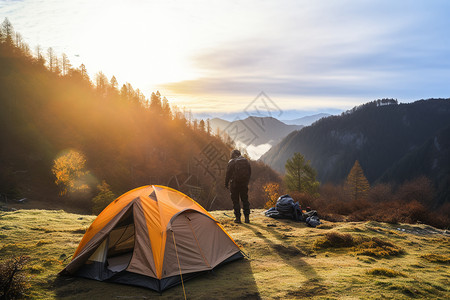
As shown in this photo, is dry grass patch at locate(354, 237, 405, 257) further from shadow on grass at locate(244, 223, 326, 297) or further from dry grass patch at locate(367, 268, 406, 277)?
shadow on grass at locate(244, 223, 326, 297)

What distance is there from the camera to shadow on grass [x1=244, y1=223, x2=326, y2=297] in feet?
23.4

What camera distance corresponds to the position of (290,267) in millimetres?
9094

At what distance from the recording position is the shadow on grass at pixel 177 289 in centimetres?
698

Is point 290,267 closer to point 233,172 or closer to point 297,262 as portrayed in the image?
point 297,262

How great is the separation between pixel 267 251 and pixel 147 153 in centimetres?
9435

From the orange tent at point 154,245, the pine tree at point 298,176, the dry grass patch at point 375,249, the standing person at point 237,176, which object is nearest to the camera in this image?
the orange tent at point 154,245

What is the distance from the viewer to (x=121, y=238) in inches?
400

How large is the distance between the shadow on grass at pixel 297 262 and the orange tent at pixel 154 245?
1993mm

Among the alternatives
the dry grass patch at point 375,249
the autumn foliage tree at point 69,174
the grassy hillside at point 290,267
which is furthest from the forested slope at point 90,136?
the dry grass patch at point 375,249

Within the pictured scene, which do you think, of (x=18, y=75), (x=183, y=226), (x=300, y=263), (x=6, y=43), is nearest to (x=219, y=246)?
(x=183, y=226)

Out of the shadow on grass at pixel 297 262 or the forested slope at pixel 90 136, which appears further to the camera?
the forested slope at pixel 90 136

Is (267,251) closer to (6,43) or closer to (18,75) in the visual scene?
(18,75)

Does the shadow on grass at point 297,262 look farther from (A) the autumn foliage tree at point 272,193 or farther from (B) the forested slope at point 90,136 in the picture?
(B) the forested slope at point 90,136

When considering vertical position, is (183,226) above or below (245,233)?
above
